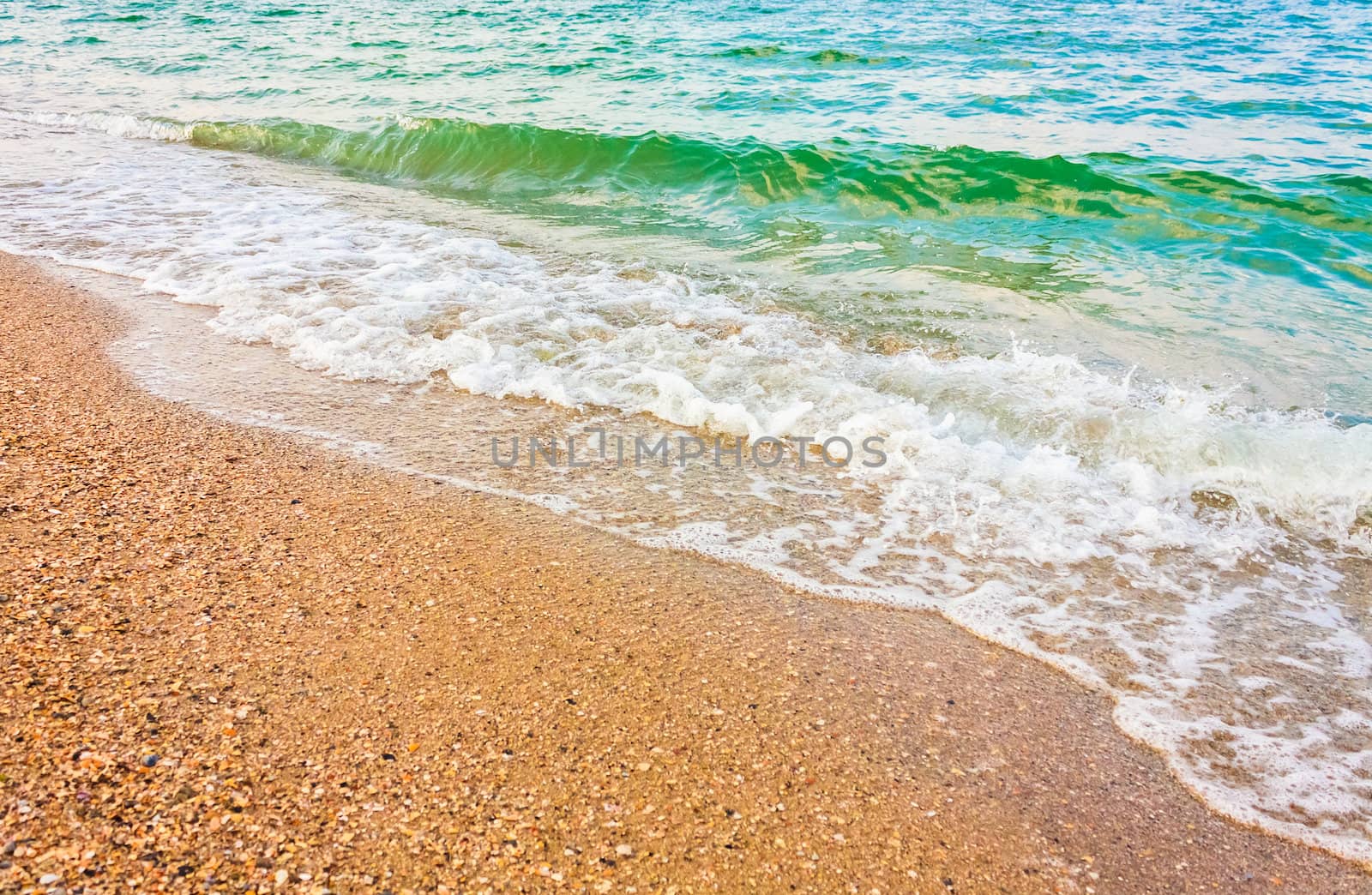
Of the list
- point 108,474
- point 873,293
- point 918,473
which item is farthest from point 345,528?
point 873,293

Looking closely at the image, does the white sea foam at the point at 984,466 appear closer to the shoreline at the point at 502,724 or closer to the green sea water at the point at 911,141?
the shoreline at the point at 502,724

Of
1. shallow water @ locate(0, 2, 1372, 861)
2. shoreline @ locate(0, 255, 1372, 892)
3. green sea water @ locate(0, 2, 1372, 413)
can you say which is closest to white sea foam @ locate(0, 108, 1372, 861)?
shallow water @ locate(0, 2, 1372, 861)

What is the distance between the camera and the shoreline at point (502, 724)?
1.91 meters

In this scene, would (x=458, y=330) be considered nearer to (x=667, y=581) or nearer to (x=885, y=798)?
(x=667, y=581)

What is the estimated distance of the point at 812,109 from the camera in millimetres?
11672

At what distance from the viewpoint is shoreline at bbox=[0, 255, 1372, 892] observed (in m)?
1.91

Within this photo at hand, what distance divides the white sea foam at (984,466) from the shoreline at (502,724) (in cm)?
24

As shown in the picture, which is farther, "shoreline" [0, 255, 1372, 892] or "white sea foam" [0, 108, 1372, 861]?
"white sea foam" [0, 108, 1372, 861]

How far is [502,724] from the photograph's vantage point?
89.6 inches

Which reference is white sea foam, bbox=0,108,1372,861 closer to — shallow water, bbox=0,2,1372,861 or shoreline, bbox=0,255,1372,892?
shallow water, bbox=0,2,1372,861

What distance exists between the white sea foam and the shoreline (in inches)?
9.6

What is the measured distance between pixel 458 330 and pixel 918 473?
2.71 metres

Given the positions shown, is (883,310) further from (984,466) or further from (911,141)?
(911,141)

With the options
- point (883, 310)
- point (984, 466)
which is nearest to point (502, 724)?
point (984, 466)
